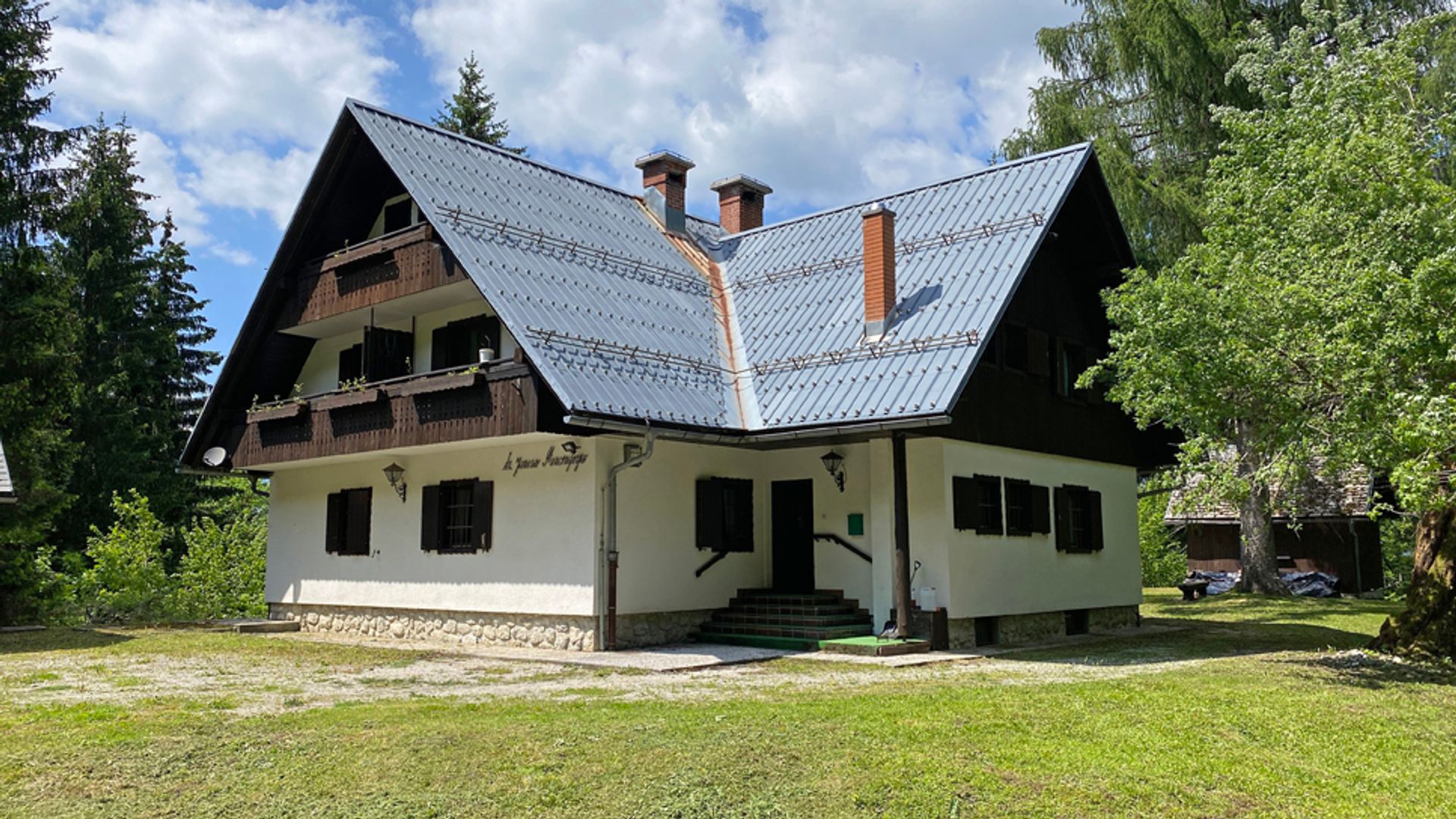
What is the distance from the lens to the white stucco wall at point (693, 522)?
15.4m

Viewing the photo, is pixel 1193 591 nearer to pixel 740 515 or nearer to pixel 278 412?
pixel 740 515

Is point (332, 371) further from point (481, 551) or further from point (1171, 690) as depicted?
point (1171, 690)

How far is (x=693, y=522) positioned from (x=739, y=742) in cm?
888

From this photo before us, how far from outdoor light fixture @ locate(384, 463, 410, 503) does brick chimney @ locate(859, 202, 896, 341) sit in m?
7.61

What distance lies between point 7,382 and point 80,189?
16087 mm

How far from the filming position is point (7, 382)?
1947cm

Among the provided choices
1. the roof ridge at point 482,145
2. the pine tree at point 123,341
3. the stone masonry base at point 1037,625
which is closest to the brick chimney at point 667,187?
the roof ridge at point 482,145

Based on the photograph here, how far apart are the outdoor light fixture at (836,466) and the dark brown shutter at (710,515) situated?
1636mm

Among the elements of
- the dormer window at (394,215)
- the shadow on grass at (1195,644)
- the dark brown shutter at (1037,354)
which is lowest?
the shadow on grass at (1195,644)

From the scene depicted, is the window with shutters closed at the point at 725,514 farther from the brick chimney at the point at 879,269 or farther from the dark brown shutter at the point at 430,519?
the dark brown shutter at the point at 430,519

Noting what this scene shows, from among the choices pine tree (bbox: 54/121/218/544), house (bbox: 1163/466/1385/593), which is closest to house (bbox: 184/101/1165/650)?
house (bbox: 1163/466/1385/593)

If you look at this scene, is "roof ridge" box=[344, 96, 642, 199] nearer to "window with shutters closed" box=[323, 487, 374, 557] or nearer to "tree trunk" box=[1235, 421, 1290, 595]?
"window with shutters closed" box=[323, 487, 374, 557]

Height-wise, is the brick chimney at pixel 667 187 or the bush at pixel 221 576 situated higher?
the brick chimney at pixel 667 187

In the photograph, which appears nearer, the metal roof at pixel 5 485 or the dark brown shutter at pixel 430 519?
the metal roof at pixel 5 485
